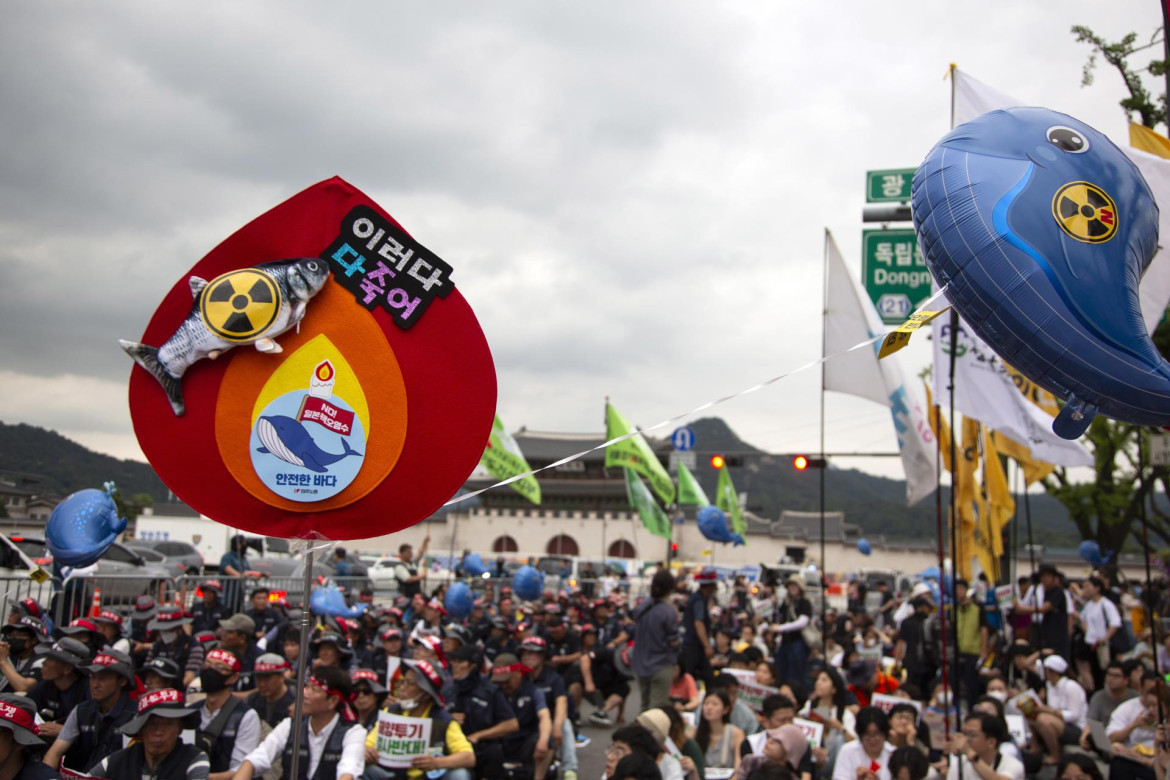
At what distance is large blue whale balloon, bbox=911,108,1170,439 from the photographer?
8.95 ft

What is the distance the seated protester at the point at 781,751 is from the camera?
5.29m

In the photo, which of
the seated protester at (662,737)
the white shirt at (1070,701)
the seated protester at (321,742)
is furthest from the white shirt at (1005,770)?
the seated protester at (321,742)

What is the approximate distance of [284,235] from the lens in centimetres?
285

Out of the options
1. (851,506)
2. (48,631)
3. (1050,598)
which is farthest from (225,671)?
(851,506)

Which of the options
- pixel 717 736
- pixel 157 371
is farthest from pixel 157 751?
pixel 717 736

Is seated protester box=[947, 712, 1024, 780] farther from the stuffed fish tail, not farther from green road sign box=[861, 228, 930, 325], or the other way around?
green road sign box=[861, 228, 930, 325]

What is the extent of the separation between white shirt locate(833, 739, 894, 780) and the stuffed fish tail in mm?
5205

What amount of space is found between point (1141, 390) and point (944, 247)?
72 cm

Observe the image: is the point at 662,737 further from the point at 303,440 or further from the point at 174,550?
the point at 174,550

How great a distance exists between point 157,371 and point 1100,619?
37.2 ft

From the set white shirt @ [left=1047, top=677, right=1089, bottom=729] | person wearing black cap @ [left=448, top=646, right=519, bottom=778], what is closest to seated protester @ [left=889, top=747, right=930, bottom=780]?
person wearing black cap @ [left=448, top=646, right=519, bottom=778]

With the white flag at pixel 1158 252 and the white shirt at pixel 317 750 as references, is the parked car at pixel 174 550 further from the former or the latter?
the white flag at pixel 1158 252

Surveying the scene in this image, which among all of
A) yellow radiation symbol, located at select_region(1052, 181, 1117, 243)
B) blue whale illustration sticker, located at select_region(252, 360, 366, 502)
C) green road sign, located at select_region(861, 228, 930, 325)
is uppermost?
green road sign, located at select_region(861, 228, 930, 325)

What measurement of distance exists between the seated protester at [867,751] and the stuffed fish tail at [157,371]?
515 centimetres
